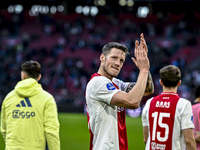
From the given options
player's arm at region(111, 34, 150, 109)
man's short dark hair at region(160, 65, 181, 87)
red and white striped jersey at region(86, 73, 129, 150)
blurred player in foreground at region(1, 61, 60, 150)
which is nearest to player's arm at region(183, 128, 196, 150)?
man's short dark hair at region(160, 65, 181, 87)

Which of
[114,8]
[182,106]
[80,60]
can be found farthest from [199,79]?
[182,106]

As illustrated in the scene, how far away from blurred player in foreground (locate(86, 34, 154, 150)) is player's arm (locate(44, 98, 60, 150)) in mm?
881

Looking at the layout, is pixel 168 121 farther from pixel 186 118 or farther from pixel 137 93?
pixel 137 93

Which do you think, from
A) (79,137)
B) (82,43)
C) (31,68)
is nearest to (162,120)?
(31,68)

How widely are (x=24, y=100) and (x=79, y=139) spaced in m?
6.93

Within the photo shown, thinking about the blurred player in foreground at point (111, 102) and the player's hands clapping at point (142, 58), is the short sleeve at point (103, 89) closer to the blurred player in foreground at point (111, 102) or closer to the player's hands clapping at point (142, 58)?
the blurred player in foreground at point (111, 102)

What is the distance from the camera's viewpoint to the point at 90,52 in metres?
28.7

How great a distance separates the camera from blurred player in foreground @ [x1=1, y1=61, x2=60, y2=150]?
11.8ft

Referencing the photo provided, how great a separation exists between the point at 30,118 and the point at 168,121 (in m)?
1.70

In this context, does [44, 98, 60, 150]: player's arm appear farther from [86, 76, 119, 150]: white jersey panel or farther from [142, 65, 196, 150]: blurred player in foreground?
[142, 65, 196, 150]: blurred player in foreground

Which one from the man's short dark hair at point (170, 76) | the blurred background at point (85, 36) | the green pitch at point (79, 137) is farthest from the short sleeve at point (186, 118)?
the blurred background at point (85, 36)

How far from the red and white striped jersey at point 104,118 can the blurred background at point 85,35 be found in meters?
20.6

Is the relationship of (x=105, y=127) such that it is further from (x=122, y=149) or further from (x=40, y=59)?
(x=40, y=59)

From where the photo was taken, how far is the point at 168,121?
319 cm
